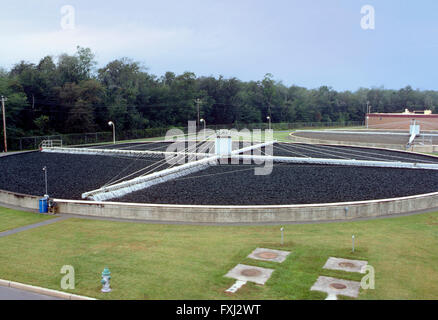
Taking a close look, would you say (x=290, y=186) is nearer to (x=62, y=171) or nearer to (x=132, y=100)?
(x=62, y=171)

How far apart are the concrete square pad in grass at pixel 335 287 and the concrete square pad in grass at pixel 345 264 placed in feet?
2.64

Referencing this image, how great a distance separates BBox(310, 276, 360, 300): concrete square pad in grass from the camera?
9.66 m

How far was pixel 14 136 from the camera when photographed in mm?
49250

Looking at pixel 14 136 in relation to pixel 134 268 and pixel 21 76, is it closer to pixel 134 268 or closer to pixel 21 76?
pixel 21 76

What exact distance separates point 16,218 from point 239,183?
11.7 m

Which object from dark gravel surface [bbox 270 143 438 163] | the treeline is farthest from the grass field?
the treeline

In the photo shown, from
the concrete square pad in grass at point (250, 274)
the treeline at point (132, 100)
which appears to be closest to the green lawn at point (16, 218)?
the concrete square pad in grass at point (250, 274)

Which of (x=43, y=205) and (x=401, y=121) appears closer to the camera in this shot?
(x=43, y=205)

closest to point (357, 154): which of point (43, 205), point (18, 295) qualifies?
point (43, 205)

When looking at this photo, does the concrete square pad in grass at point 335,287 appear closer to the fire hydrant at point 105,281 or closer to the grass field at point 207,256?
the grass field at point 207,256

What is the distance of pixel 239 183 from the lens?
23.3 meters
